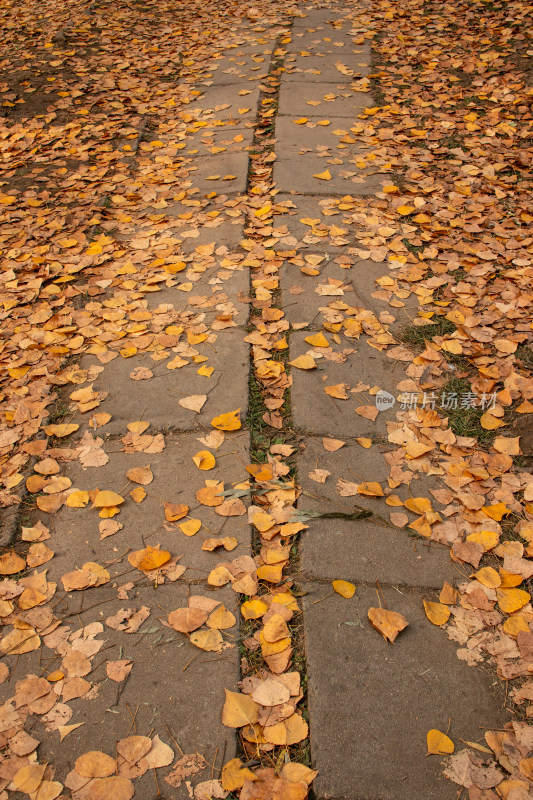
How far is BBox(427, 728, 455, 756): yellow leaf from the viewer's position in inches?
51.4

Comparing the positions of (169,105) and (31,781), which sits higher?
(169,105)

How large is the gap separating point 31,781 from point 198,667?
416mm

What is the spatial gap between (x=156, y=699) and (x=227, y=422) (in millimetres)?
907

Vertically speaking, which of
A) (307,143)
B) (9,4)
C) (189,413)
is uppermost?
(9,4)

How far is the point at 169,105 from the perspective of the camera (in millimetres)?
4465

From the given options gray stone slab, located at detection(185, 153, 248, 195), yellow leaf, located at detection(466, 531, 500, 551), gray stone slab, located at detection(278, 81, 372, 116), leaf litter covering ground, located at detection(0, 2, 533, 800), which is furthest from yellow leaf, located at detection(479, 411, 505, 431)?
gray stone slab, located at detection(278, 81, 372, 116)

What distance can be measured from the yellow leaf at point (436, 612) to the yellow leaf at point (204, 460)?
0.76m

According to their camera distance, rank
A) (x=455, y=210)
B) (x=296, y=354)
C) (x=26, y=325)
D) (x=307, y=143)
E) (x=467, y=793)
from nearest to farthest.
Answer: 1. (x=467, y=793)
2. (x=296, y=354)
3. (x=26, y=325)
4. (x=455, y=210)
5. (x=307, y=143)

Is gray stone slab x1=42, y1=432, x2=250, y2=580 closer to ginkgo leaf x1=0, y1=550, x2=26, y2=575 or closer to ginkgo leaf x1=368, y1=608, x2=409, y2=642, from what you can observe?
ginkgo leaf x1=0, y1=550, x2=26, y2=575

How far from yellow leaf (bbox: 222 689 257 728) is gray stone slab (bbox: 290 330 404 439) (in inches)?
35.2

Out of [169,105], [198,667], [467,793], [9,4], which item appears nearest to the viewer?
[467,793]

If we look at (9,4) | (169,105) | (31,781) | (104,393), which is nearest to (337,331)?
(104,393)

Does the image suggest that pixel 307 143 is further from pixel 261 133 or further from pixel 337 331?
pixel 337 331

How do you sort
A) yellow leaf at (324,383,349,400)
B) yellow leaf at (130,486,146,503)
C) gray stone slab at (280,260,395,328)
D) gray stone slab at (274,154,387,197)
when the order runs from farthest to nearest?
1. gray stone slab at (274,154,387,197)
2. gray stone slab at (280,260,395,328)
3. yellow leaf at (324,383,349,400)
4. yellow leaf at (130,486,146,503)
